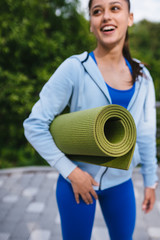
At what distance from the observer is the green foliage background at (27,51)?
488 centimetres

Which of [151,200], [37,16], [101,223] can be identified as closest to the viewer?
[151,200]

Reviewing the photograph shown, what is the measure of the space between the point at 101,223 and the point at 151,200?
1656 mm

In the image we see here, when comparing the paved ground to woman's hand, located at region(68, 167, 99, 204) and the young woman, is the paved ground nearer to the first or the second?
the young woman

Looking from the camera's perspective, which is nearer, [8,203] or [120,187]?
[120,187]

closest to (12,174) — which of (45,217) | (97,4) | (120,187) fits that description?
(45,217)

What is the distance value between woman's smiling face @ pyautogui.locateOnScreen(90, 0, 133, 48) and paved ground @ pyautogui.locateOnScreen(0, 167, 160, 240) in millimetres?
2428

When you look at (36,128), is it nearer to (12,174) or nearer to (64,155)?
(64,155)

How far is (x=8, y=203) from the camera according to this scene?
3576mm

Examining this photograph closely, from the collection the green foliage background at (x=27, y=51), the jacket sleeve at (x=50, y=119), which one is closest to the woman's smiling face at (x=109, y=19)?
the jacket sleeve at (x=50, y=119)

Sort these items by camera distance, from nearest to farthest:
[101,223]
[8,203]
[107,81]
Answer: [107,81], [101,223], [8,203]

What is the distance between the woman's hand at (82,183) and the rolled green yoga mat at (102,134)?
Answer: 0.14 m

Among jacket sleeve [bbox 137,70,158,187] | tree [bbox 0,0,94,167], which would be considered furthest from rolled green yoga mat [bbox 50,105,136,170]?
tree [bbox 0,0,94,167]

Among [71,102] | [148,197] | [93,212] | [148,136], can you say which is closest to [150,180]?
[148,197]

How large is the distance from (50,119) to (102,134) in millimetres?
411
